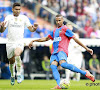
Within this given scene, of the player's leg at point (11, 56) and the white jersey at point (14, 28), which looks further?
the player's leg at point (11, 56)

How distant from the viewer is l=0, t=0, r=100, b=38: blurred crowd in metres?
21.7

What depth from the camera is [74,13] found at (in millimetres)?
23531

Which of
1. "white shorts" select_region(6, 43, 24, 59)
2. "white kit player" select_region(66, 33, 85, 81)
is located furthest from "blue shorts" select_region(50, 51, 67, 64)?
"white kit player" select_region(66, 33, 85, 81)

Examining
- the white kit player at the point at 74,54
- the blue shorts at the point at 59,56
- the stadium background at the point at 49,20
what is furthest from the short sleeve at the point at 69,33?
the stadium background at the point at 49,20

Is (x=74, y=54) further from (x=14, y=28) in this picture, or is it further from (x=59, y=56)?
(x=59, y=56)

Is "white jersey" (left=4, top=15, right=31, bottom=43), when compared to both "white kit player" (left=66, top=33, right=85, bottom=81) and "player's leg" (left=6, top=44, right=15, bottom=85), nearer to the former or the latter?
"player's leg" (left=6, top=44, right=15, bottom=85)

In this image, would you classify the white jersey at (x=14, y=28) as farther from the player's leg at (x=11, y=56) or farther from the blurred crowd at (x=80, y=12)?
the blurred crowd at (x=80, y=12)

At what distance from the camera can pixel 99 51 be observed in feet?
76.7

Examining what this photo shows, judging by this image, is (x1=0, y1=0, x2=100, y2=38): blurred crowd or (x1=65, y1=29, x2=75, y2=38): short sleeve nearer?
(x1=65, y1=29, x2=75, y2=38): short sleeve

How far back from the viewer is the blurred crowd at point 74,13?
21.7 m

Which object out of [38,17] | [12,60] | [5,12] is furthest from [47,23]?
[12,60]

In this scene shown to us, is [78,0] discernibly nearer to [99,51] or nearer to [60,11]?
[60,11]

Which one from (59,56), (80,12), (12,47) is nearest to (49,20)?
(80,12)

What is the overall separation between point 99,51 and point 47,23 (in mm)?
3426
